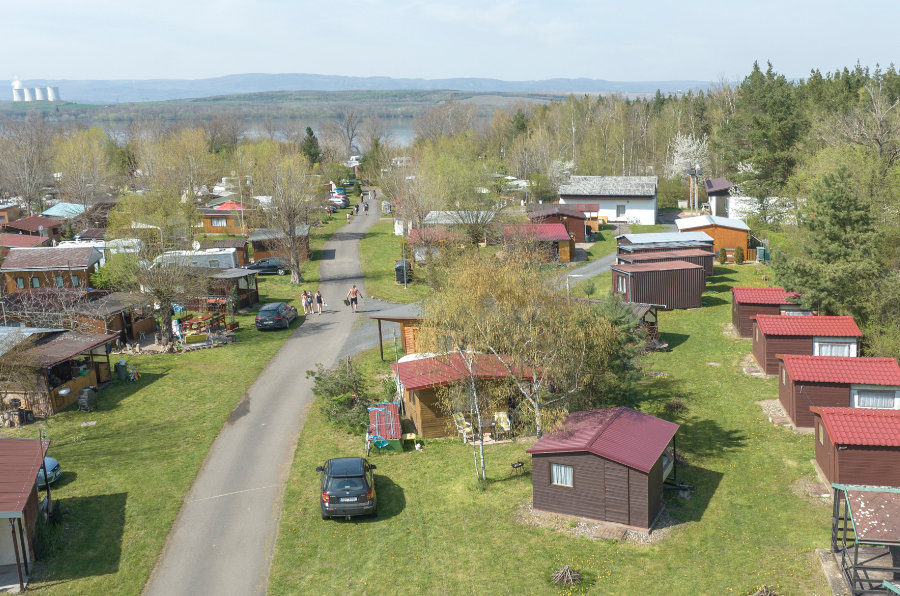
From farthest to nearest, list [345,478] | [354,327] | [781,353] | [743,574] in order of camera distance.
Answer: [354,327], [781,353], [345,478], [743,574]

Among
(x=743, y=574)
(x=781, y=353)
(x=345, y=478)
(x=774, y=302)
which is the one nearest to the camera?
(x=743, y=574)

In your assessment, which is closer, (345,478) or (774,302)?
(345,478)

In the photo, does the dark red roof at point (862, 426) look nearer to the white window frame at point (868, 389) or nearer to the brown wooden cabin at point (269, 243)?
the white window frame at point (868, 389)

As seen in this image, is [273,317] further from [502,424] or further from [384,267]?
[502,424]

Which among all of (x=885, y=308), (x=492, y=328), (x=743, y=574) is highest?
(x=492, y=328)

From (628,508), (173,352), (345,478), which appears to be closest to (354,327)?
(173,352)

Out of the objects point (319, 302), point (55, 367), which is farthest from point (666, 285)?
point (55, 367)

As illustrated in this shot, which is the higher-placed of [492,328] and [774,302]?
[492,328]

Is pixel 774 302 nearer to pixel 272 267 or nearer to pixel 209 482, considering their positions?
pixel 209 482
